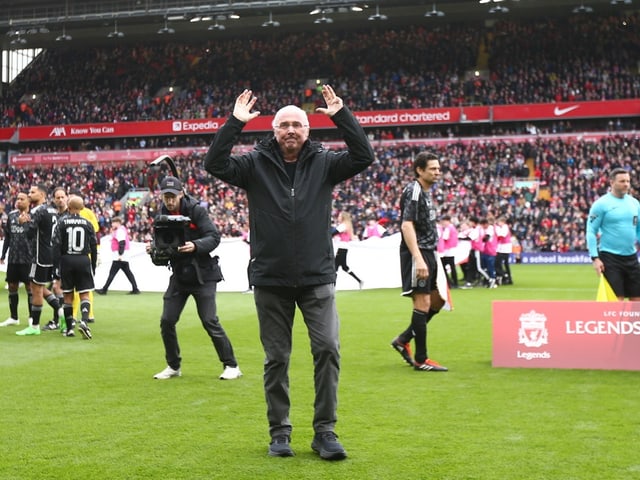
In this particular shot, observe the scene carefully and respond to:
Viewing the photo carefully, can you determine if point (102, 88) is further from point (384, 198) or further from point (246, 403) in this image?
point (246, 403)

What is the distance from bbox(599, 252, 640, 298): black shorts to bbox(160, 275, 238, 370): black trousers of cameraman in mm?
4040

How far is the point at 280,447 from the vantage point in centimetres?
529

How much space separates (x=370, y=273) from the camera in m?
22.2

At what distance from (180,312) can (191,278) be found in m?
0.36

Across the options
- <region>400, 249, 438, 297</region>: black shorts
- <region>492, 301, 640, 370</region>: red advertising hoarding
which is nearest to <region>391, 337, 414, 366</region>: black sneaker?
<region>400, 249, 438, 297</region>: black shorts

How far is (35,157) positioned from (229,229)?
1723 cm

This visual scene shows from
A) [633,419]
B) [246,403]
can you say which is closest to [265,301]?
[246,403]

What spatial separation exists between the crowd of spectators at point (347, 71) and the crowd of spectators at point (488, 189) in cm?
330

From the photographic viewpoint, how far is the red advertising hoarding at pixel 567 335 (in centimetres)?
864

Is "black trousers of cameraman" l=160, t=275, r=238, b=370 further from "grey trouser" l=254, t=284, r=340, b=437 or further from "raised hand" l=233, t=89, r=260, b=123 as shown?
"raised hand" l=233, t=89, r=260, b=123

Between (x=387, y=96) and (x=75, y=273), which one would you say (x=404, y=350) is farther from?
(x=387, y=96)

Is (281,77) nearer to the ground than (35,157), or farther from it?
farther from it

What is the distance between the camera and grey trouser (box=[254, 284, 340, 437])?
538 centimetres

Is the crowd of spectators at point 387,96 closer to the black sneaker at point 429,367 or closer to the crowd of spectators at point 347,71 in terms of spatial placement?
the crowd of spectators at point 347,71
